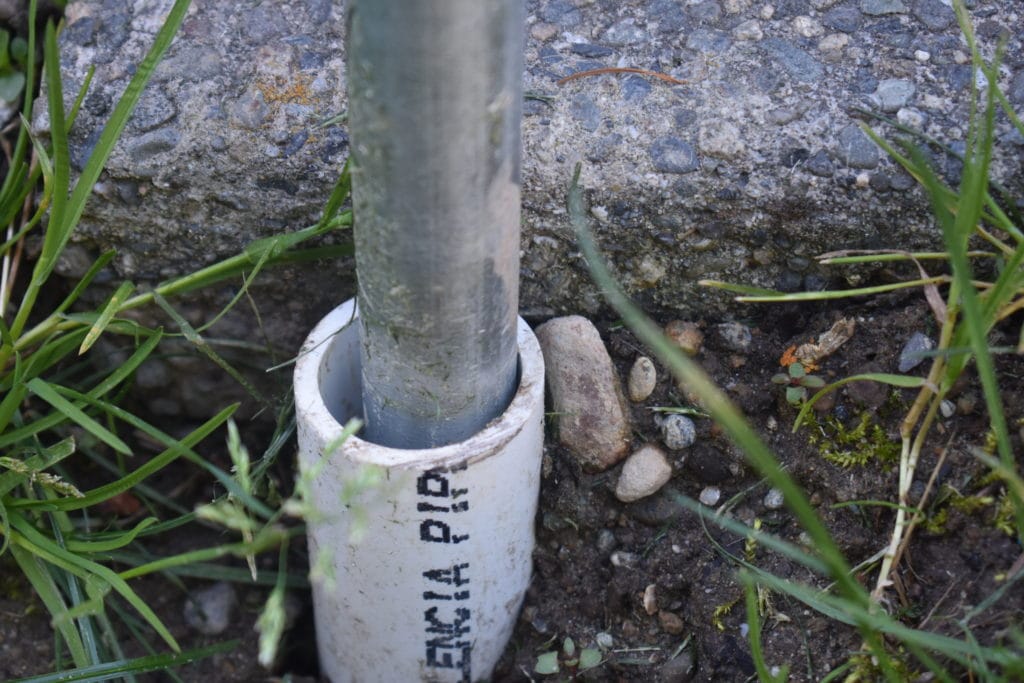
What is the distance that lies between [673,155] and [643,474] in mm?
462

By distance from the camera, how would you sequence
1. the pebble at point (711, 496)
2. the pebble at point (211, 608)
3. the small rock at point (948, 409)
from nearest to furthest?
the small rock at point (948, 409), the pebble at point (711, 496), the pebble at point (211, 608)

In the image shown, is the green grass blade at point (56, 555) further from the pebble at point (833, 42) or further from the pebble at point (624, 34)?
the pebble at point (833, 42)

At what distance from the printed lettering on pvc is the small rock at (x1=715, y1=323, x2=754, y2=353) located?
49 cm

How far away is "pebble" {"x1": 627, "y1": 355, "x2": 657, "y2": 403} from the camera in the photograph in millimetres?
1477

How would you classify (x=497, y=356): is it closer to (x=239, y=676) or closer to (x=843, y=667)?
(x=843, y=667)

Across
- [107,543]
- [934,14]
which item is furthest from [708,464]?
[107,543]

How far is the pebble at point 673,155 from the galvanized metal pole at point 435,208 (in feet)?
1.19

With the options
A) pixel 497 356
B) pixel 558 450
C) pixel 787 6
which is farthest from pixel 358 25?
pixel 787 6

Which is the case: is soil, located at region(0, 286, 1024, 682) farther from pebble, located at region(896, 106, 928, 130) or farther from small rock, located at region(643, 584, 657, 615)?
pebble, located at region(896, 106, 928, 130)

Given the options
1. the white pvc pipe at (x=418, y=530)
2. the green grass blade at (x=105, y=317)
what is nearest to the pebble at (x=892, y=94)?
the white pvc pipe at (x=418, y=530)

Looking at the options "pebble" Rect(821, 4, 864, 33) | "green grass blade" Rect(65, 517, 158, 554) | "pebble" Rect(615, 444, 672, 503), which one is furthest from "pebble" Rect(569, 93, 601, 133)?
"green grass blade" Rect(65, 517, 158, 554)

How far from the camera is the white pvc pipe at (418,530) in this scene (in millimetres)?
1227

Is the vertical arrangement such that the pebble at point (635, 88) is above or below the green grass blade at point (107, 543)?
above

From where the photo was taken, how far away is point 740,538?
140cm
